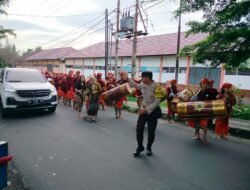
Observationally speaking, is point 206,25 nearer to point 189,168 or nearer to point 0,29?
point 189,168

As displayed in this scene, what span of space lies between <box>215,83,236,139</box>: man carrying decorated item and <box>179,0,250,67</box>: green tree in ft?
2.28

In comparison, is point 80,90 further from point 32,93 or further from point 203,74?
point 203,74

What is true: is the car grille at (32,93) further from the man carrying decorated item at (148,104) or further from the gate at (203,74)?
the gate at (203,74)

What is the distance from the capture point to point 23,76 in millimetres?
9281

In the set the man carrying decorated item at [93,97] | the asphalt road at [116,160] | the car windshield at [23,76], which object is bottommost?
the asphalt road at [116,160]

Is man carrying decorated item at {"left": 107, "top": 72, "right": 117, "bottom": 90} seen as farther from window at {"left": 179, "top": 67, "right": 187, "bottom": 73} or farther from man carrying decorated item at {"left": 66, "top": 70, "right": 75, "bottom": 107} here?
window at {"left": 179, "top": 67, "right": 187, "bottom": 73}

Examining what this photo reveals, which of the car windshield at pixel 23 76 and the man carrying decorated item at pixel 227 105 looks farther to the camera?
the car windshield at pixel 23 76

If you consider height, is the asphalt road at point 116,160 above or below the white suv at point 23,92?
below

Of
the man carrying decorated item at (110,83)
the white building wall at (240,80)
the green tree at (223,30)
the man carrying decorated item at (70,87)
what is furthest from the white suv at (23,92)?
Result: the white building wall at (240,80)

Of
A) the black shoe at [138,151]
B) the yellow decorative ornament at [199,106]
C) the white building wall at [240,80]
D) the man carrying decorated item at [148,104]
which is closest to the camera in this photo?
the man carrying decorated item at [148,104]

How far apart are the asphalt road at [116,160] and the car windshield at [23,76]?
8.14 ft

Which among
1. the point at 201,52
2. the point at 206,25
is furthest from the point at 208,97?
the point at 206,25

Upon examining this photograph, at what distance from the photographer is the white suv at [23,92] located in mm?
8031

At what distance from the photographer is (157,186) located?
3.55 meters
